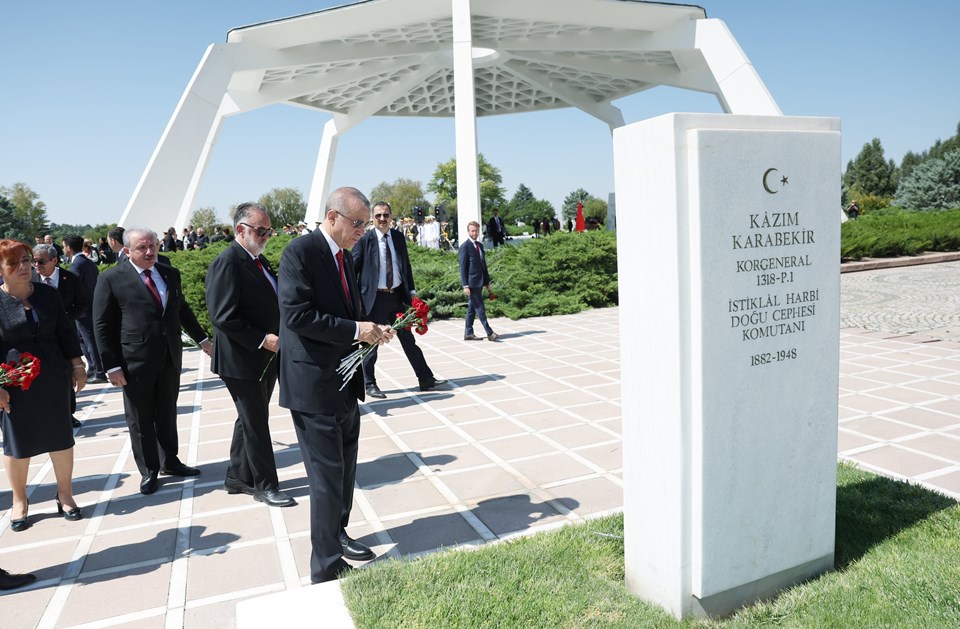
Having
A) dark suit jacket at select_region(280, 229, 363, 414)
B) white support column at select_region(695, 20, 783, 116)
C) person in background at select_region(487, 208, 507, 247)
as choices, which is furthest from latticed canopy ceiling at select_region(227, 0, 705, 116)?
dark suit jacket at select_region(280, 229, 363, 414)

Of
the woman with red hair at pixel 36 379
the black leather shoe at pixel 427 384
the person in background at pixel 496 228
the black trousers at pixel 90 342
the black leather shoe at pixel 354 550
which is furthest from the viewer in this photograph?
the person in background at pixel 496 228

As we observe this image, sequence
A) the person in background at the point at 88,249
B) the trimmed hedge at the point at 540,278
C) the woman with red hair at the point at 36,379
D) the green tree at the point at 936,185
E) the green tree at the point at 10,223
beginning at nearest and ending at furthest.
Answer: the woman with red hair at the point at 36,379 < the person in background at the point at 88,249 < the trimmed hedge at the point at 540,278 < the green tree at the point at 936,185 < the green tree at the point at 10,223

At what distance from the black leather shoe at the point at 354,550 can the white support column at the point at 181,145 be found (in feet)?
67.7

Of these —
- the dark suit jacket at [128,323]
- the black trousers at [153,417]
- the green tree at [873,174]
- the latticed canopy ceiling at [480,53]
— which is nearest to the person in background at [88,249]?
the dark suit jacket at [128,323]

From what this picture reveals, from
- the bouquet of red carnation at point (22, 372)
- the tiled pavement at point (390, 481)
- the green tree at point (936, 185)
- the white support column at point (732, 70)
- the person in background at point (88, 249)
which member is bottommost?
the tiled pavement at point (390, 481)

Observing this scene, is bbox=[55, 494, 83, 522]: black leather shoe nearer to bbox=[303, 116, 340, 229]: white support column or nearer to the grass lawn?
the grass lawn

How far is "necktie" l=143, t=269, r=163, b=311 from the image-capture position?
5.04 meters

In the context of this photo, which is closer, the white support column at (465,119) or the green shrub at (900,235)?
the green shrub at (900,235)

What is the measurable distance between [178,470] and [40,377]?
1375 millimetres

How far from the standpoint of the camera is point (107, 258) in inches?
783

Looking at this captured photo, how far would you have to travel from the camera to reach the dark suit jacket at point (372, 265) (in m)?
7.53

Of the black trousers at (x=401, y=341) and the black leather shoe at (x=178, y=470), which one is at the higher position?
the black trousers at (x=401, y=341)

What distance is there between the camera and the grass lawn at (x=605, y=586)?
281cm

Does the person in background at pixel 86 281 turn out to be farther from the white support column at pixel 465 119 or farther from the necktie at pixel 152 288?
the white support column at pixel 465 119
